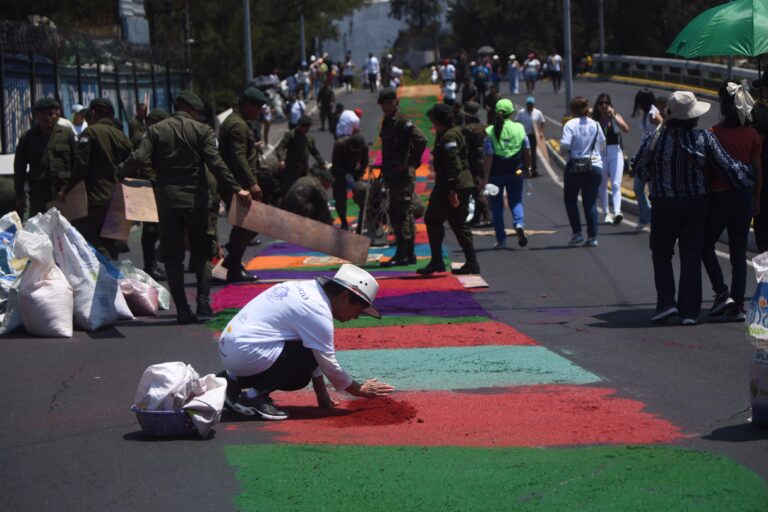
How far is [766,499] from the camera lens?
17.0 ft

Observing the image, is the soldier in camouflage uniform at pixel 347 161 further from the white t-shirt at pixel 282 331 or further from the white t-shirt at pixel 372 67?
the white t-shirt at pixel 372 67

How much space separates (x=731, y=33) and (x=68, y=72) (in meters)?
17.1

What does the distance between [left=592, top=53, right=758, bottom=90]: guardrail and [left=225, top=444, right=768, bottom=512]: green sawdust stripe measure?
3302cm

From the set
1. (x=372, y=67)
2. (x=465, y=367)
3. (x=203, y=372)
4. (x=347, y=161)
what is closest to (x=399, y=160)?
(x=347, y=161)

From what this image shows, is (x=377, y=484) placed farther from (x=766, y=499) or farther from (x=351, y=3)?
(x=351, y=3)

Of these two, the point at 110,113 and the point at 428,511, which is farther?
the point at 110,113

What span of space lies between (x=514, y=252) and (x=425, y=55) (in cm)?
8344

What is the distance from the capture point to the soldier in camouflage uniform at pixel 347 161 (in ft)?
58.3

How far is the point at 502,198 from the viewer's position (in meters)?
15.8

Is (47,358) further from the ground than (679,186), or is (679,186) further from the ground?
(679,186)

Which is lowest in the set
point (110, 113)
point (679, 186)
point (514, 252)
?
point (514, 252)

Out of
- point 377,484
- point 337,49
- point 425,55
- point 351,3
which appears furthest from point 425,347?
point 337,49

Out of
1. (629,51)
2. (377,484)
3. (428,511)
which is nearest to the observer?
(428,511)

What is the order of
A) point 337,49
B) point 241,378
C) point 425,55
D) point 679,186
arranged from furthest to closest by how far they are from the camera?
point 337,49 < point 425,55 < point 679,186 < point 241,378
